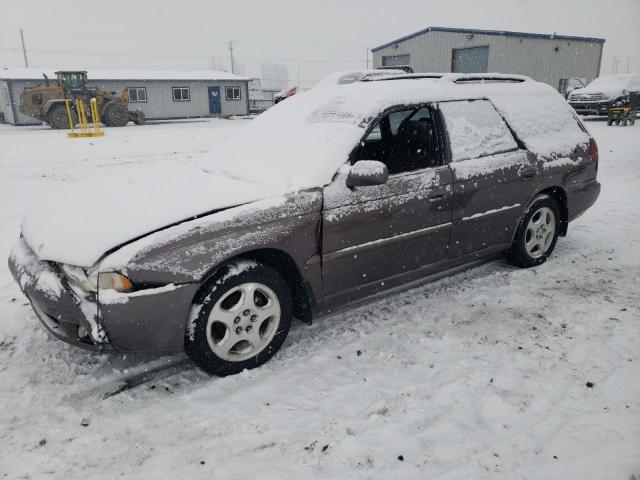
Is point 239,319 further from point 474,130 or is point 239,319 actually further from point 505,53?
point 505,53

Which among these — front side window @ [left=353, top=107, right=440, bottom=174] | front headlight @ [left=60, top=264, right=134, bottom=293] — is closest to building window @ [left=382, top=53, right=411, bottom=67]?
front side window @ [left=353, top=107, right=440, bottom=174]

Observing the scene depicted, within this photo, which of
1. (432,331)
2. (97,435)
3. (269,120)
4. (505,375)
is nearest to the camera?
(97,435)

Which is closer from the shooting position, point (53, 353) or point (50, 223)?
point (50, 223)

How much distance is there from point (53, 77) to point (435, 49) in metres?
22.4

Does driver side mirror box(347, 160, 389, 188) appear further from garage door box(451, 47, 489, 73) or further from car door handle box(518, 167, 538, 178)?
garage door box(451, 47, 489, 73)

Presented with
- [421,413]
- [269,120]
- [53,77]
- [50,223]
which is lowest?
[421,413]

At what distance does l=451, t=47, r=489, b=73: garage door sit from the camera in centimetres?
2545

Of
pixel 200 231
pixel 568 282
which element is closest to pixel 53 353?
pixel 200 231

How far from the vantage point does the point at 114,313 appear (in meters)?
2.36

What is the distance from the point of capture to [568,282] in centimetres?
412

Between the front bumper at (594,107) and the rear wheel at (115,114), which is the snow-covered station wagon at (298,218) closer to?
the front bumper at (594,107)

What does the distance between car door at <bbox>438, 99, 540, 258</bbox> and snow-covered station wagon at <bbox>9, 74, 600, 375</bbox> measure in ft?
0.05

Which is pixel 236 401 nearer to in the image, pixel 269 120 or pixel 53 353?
pixel 53 353

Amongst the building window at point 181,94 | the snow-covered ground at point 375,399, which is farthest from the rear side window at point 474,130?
the building window at point 181,94
